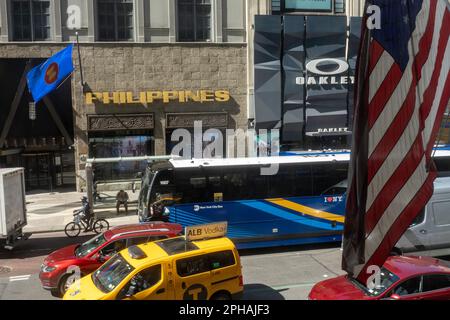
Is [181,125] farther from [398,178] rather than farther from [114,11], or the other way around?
[398,178]

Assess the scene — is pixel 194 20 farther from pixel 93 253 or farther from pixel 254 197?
pixel 93 253

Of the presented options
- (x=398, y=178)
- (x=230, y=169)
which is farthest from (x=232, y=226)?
(x=398, y=178)

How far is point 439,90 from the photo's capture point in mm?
4496

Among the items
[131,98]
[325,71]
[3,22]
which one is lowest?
[131,98]

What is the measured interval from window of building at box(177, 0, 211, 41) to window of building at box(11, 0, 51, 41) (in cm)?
735

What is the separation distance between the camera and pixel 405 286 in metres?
8.71

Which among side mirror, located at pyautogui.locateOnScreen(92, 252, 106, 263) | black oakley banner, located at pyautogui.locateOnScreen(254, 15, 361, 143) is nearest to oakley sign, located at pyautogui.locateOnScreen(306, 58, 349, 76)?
black oakley banner, located at pyautogui.locateOnScreen(254, 15, 361, 143)

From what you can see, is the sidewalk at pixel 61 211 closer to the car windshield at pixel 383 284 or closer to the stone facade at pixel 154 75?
the stone facade at pixel 154 75

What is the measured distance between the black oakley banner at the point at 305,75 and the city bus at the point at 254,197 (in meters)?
13.2

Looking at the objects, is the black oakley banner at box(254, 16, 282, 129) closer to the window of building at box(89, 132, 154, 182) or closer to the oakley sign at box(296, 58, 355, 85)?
the oakley sign at box(296, 58, 355, 85)

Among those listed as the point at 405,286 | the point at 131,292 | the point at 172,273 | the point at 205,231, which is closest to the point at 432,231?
the point at 405,286

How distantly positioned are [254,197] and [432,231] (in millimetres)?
5137

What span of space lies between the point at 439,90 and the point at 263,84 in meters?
23.9

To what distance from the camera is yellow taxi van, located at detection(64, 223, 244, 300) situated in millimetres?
8750
